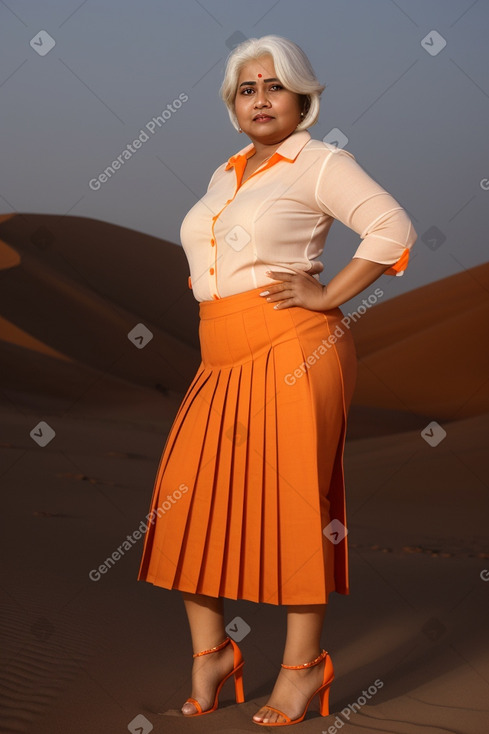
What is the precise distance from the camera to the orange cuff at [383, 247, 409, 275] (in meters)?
2.86

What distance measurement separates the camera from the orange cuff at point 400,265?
2.86 metres

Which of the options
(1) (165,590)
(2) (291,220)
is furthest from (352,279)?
(1) (165,590)

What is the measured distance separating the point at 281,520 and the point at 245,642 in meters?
1.59

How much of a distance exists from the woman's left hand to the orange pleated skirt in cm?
4

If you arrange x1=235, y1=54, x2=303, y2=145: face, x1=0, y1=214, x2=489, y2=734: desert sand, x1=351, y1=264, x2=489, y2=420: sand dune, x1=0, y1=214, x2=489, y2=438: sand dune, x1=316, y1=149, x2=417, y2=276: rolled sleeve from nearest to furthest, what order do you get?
x1=316, y1=149, x2=417, y2=276: rolled sleeve < x1=235, y1=54, x2=303, y2=145: face < x1=0, y1=214, x2=489, y2=734: desert sand < x1=0, y1=214, x2=489, y2=438: sand dune < x1=351, y1=264, x2=489, y2=420: sand dune

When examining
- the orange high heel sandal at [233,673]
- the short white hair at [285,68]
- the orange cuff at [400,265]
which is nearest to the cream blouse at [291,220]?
the orange cuff at [400,265]

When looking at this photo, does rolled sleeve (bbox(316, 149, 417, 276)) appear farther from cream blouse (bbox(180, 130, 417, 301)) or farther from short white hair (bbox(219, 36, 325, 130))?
short white hair (bbox(219, 36, 325, 130))

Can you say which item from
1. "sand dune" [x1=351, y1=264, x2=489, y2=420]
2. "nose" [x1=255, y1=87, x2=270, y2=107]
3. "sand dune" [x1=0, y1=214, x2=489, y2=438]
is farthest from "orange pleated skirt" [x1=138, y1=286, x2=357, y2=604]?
"sand dune" [x1=351, y1=264, x2=489, y2=420]

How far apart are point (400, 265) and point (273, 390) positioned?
1.86ft

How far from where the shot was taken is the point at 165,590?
5273 millimetres

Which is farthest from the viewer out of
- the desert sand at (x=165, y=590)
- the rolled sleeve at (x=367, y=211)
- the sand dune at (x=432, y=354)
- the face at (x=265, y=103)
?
the sand dune at (x=432, y=354)

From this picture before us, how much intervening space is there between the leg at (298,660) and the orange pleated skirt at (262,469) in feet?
0.27

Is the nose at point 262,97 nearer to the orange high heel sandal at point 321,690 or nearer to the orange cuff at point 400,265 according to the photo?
the orange cuff at point 400,265

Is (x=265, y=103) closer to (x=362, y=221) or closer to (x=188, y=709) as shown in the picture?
(x=362, y=221)
